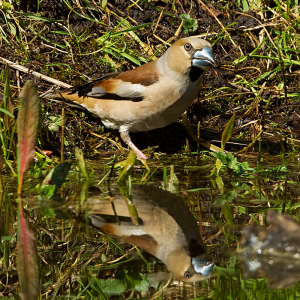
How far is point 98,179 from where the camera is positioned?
3723 mm

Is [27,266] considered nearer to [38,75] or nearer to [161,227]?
[161,227]

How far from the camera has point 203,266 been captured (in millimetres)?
2072

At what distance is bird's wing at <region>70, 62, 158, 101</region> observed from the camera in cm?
467

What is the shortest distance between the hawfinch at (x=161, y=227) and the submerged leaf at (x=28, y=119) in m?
0.48

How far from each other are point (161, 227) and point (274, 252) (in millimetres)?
607

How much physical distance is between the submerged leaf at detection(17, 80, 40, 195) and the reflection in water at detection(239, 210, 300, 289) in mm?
1329

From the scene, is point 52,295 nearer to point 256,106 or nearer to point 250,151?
point 250,151

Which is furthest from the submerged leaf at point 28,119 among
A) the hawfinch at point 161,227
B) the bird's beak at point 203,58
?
the bird's beak at point 203,58

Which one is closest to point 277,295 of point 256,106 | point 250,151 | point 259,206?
point 259,206

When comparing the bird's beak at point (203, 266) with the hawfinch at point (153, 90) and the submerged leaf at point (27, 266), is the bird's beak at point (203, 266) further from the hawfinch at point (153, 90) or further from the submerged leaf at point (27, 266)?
the hawfinch at point (153, 90)

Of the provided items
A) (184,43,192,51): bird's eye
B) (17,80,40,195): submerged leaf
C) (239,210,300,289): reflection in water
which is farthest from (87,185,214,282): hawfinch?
(184,43,192,51): bird's eye

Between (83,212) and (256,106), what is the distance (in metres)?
2.98

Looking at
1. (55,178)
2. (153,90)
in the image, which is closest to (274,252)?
(55,178)

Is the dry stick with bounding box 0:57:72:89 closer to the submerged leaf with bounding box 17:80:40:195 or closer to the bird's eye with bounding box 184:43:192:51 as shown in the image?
the bird's eye with bounding box 184:43:192:51
